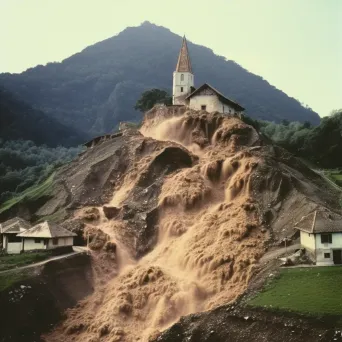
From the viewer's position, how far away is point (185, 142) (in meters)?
74.6

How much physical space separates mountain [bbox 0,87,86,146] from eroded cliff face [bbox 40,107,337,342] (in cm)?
10355

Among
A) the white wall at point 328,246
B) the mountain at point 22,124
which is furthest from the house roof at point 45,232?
the mountain at point 22,124

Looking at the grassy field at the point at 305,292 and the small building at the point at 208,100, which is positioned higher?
the small building at the point at 208,100

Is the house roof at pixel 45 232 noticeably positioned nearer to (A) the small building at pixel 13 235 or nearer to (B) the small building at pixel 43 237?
(B) the small building at pixel 43 237

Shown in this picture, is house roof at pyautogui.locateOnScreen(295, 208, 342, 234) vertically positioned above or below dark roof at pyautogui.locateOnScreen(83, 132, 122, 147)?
below

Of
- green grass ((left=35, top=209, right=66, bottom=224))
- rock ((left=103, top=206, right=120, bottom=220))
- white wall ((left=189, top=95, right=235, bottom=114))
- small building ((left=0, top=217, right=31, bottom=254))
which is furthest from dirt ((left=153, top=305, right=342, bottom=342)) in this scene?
white wall ((left=189, top=95, right=235, bottom=114))

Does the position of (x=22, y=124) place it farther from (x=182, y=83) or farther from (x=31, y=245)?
(x=31, y=245)

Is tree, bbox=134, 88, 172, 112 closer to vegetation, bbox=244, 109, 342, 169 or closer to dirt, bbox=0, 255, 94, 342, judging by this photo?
vegetation, bbox=244, 109, 342, 169

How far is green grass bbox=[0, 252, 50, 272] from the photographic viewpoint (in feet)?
163

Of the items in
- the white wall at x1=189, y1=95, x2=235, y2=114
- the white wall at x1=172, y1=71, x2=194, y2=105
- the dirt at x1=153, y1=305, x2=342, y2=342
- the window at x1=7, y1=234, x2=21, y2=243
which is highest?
the white wall at x1=172, y1=71, x2=194, y2=105

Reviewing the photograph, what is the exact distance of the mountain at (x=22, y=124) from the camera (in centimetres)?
17375

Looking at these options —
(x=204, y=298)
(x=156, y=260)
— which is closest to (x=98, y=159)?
(x=156, y=260)

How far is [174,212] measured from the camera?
201 feet

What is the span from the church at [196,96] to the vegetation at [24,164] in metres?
31.8
